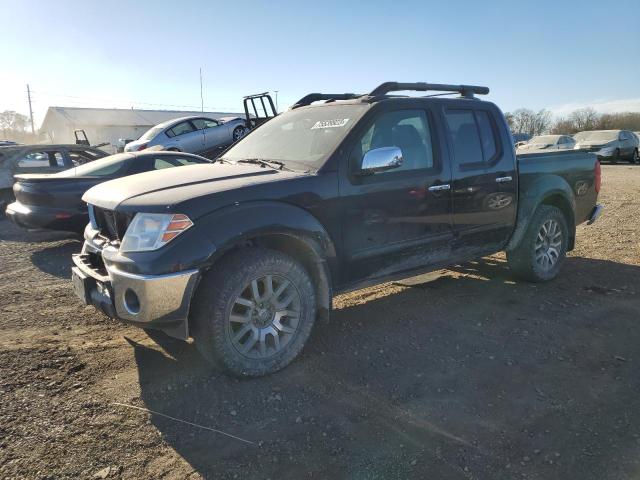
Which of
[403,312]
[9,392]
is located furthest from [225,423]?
[403,312]

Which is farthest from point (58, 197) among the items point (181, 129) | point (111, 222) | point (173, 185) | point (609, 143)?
point (609, 143)

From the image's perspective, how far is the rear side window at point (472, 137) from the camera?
4.54 metres

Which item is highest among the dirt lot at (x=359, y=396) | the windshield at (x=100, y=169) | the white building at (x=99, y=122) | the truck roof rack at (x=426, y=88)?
the white building at (x=99, y=122)

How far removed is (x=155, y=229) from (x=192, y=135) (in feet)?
40.1

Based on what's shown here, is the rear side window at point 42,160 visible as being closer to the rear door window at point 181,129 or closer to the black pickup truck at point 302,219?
the rear door window at point 181,129

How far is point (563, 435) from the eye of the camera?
2740 mm

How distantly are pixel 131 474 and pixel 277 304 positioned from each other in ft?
4.56

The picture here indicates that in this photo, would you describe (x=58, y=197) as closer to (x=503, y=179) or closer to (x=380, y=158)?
(x=380, y=158)

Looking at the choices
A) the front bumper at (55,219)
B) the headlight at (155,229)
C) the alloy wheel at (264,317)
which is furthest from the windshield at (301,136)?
the front bumper at (55,219)

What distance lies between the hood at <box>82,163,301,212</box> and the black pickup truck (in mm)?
16

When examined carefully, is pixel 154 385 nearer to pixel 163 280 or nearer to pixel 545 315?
pixel 163 280

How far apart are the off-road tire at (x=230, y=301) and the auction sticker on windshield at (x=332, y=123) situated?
124 cm

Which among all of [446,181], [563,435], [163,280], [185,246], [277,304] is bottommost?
[563,435]

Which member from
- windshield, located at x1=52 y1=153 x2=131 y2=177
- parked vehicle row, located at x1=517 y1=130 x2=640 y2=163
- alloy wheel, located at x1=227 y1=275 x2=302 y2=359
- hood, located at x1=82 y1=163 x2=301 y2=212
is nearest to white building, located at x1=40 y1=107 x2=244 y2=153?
parked vehicle row, located at x1=517 y1=130 x2=640 y2=163
